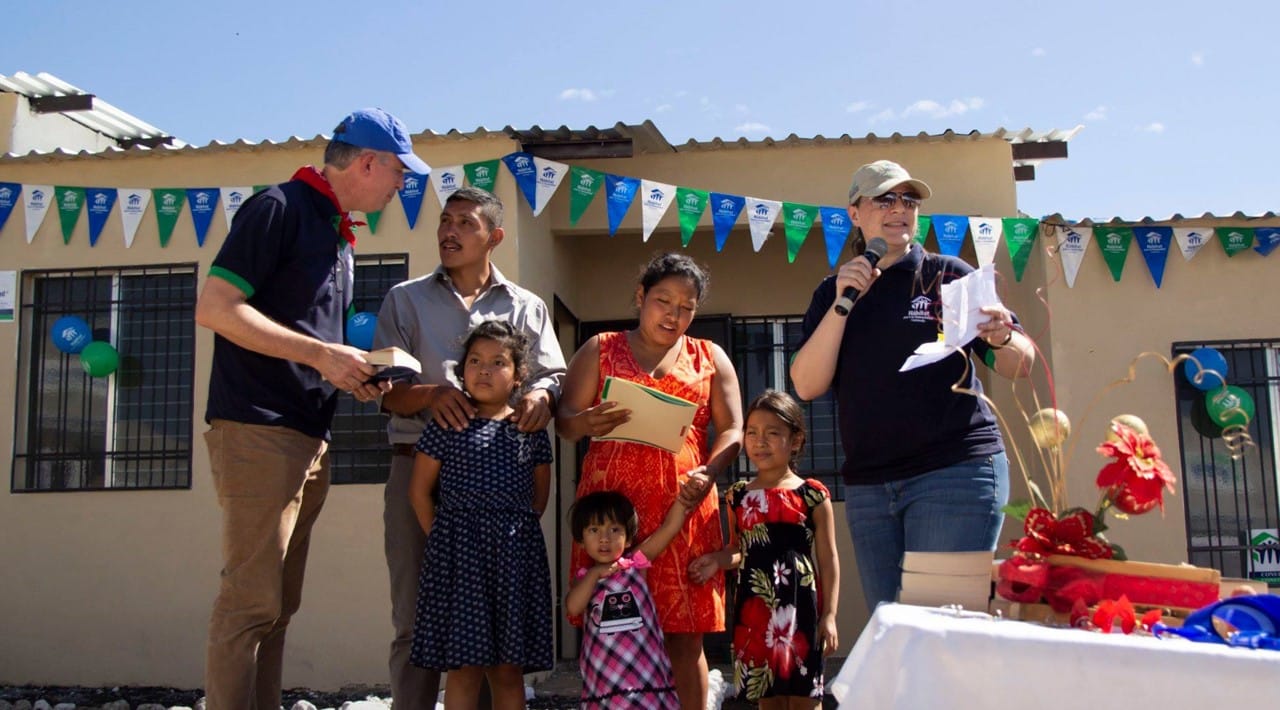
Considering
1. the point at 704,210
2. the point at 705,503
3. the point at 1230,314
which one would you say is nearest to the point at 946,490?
the point at 705,503

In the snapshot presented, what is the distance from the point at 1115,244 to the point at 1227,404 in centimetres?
110

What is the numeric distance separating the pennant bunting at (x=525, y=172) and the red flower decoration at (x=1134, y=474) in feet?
16.2

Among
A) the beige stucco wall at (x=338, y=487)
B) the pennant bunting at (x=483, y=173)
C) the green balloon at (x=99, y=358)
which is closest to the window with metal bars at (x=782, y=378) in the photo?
the beige stucco wall at (x=338, y=487)

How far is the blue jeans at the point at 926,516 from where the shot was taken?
2.58 m

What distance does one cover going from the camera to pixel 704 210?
259 inches

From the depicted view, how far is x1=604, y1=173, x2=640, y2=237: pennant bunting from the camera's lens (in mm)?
6547

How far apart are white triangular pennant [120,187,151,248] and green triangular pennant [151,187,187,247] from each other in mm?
56

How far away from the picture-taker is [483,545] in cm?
321

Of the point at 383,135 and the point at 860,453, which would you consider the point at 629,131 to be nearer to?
the point at 383,135

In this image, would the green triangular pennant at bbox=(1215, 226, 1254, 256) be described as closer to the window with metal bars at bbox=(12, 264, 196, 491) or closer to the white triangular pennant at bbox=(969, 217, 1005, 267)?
the white triangular pennant at bbox=(969, 217, 1005, 267)

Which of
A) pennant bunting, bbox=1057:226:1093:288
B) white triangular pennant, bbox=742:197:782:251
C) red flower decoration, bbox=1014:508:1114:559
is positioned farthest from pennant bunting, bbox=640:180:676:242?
red flower decoration, bbox=1014:508:1114:559

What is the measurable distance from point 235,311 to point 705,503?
145 centimetres

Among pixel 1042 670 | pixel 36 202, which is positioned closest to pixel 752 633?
pixel 1042 670

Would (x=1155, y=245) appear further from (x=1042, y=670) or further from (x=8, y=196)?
(x=8, y=196)
